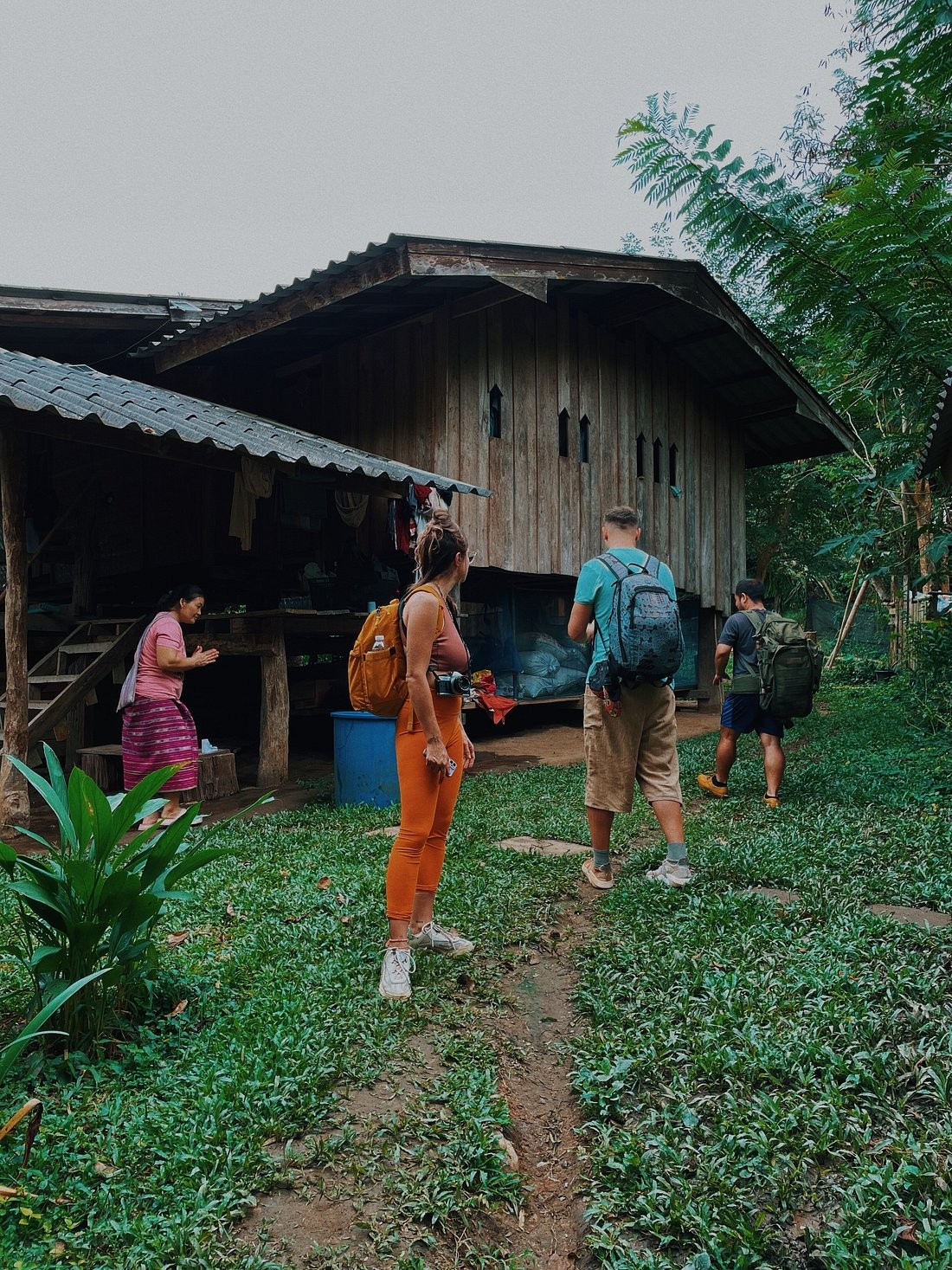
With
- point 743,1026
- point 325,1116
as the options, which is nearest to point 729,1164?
point 743,1026

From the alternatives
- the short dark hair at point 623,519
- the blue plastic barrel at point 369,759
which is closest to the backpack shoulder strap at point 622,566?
the short dark hair at point 623,519

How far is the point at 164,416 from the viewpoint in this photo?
22.1ft

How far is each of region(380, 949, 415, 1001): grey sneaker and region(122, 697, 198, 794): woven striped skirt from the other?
11.0 feet

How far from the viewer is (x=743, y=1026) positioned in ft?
9.23

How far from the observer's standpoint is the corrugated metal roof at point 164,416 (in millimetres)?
5879

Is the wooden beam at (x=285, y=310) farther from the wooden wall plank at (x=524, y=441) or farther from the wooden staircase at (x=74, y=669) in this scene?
the wooden staircase at (x=74, y=669)

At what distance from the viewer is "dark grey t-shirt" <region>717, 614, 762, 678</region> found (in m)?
6.70

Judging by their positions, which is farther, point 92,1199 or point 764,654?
point 764,654

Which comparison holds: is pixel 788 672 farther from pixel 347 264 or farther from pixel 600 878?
pixel 347 264

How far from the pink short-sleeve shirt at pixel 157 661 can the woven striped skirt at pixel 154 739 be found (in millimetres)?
57

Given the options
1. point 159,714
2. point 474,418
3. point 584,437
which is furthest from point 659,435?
point 159,714

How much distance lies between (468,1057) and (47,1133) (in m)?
1.26

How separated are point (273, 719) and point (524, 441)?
4.75 meters

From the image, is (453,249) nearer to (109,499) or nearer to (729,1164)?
(109,499)
